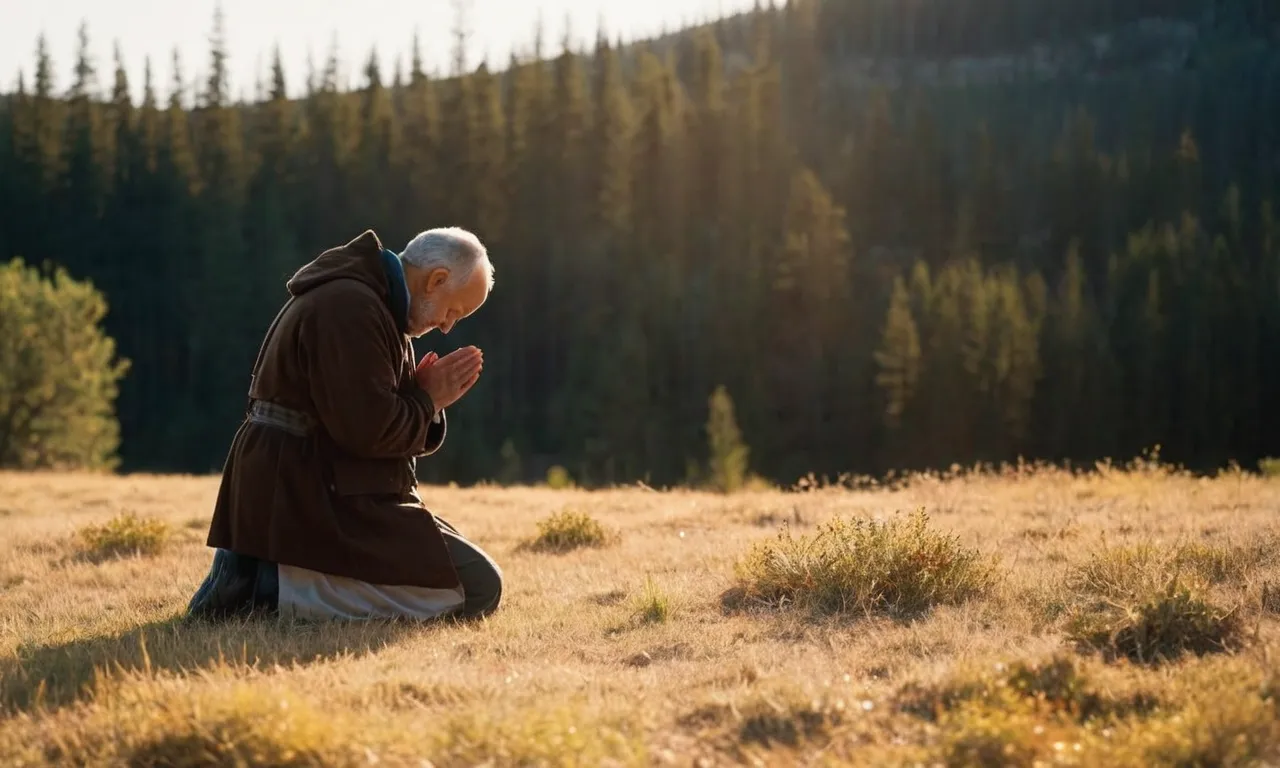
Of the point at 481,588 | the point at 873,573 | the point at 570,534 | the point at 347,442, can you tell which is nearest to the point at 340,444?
the point at 347,442

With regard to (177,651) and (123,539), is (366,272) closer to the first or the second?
(177,651)

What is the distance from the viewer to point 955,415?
5262 cm

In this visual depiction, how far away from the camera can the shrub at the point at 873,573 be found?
6059mm

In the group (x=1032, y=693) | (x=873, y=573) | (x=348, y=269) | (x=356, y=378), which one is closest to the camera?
(x=1032, y=693)

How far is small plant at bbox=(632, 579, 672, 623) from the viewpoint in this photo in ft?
19.4

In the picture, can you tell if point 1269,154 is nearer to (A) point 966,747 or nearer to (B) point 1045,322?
(B) point 1045,322

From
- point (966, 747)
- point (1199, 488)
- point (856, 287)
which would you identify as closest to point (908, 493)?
point (1199, 488)

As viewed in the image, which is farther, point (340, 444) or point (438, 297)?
point (438, 297)

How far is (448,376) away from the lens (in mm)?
5793

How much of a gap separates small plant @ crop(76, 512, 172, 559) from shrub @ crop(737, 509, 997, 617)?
5253 mm

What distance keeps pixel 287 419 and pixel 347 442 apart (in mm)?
457

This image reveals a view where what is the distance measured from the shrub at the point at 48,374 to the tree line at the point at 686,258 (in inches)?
711

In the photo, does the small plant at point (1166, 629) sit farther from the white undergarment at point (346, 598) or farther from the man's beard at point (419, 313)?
the man's beard at point (419, 313)

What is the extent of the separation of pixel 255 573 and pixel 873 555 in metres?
3.50
